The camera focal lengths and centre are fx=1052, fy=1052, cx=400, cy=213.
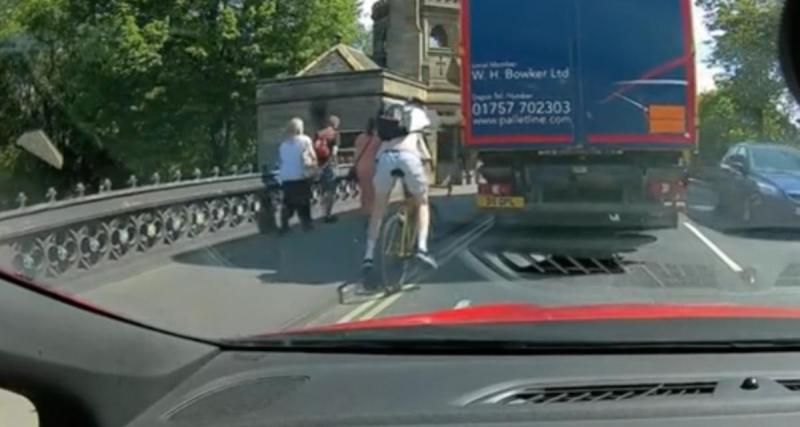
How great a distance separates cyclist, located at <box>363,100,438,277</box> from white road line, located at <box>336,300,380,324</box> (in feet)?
0.56

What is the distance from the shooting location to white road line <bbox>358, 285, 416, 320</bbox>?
3.20m

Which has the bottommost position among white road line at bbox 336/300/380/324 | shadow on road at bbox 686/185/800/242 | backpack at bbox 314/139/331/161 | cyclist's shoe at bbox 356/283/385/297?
white road line at bbox 336/300/380/324

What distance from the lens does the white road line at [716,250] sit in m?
3.67

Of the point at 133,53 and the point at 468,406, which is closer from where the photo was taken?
the point at 468,406

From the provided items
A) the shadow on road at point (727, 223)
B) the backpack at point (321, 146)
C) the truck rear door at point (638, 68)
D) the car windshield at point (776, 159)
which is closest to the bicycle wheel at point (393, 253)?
the backpack at point (321, 146)

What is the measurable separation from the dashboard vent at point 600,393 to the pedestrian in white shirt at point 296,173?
115 cm

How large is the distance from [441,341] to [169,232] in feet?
3.45

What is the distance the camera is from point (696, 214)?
149 inches

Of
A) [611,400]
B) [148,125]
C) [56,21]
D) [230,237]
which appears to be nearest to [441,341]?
[611,400]

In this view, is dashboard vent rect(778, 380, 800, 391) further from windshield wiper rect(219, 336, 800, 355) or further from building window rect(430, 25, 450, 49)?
building window rect(430, 25, 450, 49)

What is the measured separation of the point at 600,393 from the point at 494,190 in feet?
4.47

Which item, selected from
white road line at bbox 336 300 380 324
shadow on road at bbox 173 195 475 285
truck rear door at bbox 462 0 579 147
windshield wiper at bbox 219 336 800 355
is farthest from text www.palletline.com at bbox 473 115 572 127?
windshield wiper at bbox 219 336 800 355

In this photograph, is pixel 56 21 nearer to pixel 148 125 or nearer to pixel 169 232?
pixel 148 125

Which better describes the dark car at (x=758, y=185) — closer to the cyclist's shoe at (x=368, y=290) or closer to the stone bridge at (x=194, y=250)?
the stone bridge at (x=194, y=250)
